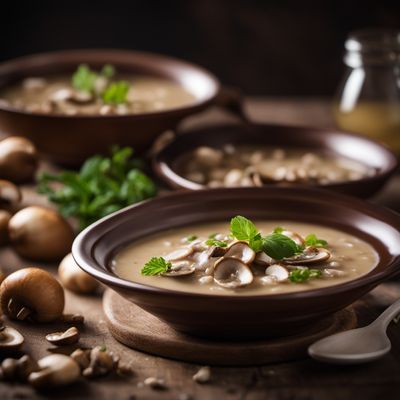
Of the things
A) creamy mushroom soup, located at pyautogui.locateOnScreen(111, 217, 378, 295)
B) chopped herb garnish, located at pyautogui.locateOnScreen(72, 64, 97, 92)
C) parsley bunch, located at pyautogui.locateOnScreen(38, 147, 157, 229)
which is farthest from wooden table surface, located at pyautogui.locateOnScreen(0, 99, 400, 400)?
chopped herb garnish, located at pyautogui.locateOnScreen(72, 64, 97, 92)

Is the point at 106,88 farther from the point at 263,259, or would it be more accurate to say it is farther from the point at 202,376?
the point at 202,376

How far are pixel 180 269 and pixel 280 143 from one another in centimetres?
124

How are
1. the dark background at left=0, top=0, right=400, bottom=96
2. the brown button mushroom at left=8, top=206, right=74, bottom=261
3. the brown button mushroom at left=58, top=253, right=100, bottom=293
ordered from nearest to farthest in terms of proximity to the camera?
1. the brown button mushroom at left=58, top=253, right=100, bottom=293
2. the brown button mushroom at left=8, top=206, right=74, bottom=261
3. the dark background at left=0, top=0, right=400, bottom=96

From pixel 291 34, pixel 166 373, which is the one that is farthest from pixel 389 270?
pixel 291 34

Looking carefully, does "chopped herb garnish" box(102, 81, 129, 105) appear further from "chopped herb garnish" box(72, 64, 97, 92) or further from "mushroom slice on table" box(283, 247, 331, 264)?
"mushroom slice on table" box(283, 247, 331, 264)

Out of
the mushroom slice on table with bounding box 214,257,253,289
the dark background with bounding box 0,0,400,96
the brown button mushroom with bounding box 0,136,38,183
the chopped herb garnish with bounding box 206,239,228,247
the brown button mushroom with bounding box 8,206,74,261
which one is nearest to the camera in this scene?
the mushroom slice on table with bounding box 214,257,253,289

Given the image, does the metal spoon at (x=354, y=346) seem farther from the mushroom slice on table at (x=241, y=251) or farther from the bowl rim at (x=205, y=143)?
the bowl rim at (x=205, y=143)

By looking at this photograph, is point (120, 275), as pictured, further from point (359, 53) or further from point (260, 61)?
point (260, 61)

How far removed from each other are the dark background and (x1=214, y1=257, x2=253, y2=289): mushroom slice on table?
3.01 meters

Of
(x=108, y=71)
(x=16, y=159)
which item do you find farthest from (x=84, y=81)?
(x=16, y=159)

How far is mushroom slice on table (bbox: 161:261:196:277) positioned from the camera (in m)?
1.91

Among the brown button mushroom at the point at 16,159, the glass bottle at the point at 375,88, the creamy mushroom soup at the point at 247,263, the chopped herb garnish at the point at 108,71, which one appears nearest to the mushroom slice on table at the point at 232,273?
the creamy mushroom soup at the point at 247,263

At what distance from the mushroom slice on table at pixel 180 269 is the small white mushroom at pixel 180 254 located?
2 cm

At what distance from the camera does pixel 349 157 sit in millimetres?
2957
